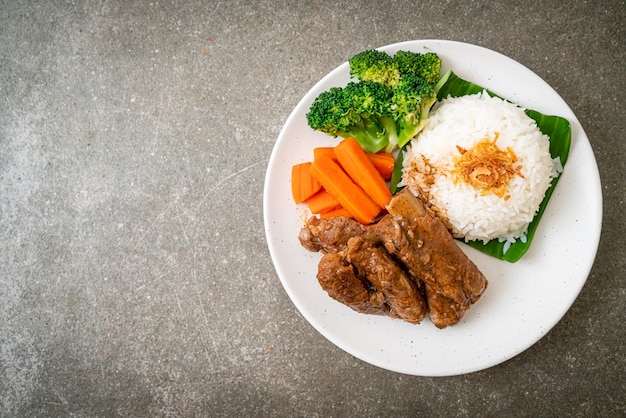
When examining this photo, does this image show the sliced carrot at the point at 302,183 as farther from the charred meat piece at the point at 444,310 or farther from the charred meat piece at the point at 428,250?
the charred meat piece at the point at 444,310

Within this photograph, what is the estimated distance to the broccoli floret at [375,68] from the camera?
3.37m

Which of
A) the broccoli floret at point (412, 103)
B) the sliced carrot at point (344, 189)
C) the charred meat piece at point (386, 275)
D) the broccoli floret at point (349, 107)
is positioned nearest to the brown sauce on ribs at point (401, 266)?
the charred meat piece at point (386, 275)

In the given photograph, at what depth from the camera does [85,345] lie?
421 centimetres

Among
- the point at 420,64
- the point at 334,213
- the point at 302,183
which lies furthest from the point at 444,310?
the point at 420,64

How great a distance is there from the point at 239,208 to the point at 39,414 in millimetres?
2418

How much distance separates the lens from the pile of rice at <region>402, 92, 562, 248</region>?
10.8 ft

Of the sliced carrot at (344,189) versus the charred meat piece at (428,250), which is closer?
the charred meat piece at (428,250)

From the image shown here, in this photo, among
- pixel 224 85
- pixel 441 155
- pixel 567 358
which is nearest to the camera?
pixel 441 155

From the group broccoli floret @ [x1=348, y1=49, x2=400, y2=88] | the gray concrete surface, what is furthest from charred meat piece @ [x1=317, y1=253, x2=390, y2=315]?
broccoli floret @ [x1=348, y1=49, x2=400, y2=88]

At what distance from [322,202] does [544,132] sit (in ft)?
5.24

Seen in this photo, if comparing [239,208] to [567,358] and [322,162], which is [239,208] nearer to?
[322,162]

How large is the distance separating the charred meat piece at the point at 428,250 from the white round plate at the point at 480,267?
31cm

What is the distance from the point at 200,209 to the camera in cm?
413

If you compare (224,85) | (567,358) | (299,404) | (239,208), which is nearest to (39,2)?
(224,85)
